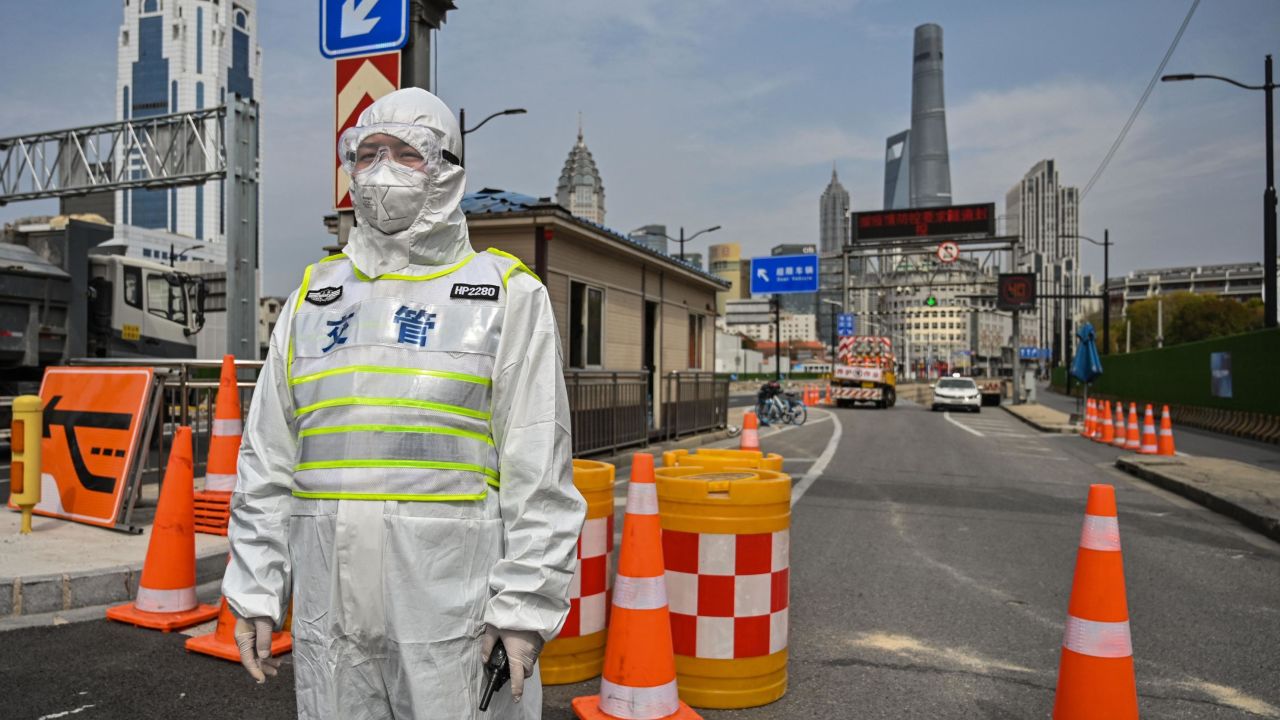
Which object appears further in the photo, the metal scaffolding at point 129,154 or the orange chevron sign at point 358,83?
the metal scaffolding at point 129,154

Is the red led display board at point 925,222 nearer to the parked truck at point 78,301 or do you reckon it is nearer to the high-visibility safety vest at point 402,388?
Result: the parked truck at point 78,301

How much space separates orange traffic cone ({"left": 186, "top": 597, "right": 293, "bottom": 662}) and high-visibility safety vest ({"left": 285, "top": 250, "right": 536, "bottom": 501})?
9.28 ft

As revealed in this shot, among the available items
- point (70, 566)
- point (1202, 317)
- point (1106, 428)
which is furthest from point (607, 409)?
point (1202, 317)

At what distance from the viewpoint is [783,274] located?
4325cm

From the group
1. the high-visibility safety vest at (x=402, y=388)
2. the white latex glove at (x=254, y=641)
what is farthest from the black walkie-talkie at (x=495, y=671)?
the white latex glove at (x=254, y=641)

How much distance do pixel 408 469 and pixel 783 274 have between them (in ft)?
139

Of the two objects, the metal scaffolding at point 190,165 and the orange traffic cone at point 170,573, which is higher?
the metal scaffolding at point 190,165

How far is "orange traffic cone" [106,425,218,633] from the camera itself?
195 inches

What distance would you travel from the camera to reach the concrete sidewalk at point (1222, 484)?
896cm

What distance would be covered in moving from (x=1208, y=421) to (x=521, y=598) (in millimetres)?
27371

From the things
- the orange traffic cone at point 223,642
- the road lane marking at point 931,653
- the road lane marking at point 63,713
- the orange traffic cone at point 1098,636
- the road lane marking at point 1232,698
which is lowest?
the road lane marking at point 1232,698

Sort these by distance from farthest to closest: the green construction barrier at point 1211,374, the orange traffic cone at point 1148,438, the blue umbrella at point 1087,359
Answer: the blue umbrella at point 1087,359 → the green construction barrier at point 1211,374 → the orange traffic cone at point 1148,438

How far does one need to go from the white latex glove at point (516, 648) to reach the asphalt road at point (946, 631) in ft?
6.76

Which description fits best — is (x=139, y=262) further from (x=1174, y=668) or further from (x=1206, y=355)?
(x=1206, y=355)
